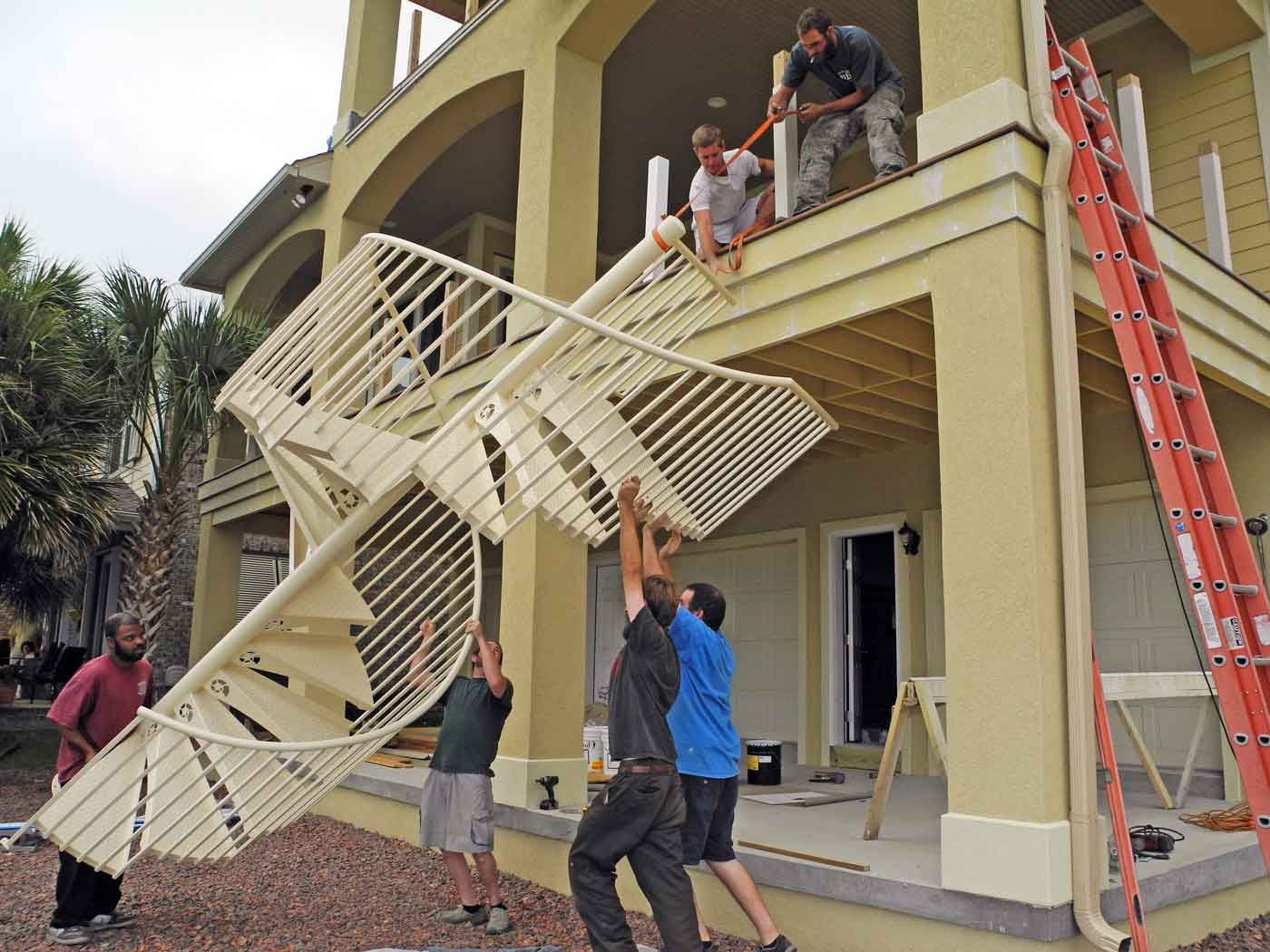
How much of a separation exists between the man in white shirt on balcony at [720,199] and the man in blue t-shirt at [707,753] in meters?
2.28

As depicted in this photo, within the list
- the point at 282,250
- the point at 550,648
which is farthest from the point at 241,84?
the point at 550,648

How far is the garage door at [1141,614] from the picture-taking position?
700cm

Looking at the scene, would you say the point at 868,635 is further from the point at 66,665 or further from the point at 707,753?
the point at 66,665

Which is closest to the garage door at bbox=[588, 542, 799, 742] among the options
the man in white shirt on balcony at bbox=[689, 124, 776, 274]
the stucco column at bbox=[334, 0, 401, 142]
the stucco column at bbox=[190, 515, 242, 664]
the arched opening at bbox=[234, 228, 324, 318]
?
the man in white shirt on balcony at bbox=[689, 124, 776, 274]

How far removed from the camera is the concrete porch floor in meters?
3.86

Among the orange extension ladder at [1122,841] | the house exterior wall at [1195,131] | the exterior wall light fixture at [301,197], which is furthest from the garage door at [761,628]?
the exterior wall light fixture at [301,197]

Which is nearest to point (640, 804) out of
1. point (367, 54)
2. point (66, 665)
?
point (367, 54)

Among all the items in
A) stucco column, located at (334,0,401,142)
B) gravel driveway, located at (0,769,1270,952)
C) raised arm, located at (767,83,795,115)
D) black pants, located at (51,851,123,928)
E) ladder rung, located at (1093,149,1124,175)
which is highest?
stucco column, located at (334,0,401,142)

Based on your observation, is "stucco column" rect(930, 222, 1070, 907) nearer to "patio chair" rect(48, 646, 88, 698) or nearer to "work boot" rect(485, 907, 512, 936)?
"work boot" rect(485, 907, 512, 936)

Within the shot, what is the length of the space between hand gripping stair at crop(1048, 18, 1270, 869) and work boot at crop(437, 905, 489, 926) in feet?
12.2

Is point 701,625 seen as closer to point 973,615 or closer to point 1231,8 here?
point 973,615

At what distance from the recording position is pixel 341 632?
5.46 metres

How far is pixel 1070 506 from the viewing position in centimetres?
407

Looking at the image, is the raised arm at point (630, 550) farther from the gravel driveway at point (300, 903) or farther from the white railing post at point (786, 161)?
the white railing post at point (786, 161)
